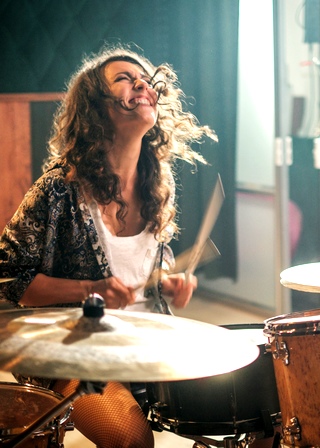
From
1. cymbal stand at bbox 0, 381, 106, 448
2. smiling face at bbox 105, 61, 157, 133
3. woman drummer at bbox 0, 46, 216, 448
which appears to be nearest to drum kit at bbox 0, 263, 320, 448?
cymbal stand at bbox 0, 381, 106, 448

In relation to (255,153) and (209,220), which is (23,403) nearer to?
(209,220)

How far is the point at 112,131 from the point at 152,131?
187 mm

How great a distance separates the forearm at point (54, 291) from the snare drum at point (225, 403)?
0.33 metres

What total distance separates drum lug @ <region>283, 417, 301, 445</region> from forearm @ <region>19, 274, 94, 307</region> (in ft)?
2.04

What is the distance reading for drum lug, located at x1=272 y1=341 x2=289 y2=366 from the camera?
1.73m

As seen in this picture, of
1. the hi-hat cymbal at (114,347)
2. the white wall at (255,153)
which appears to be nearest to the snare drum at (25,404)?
the hi-hat cymbal at (114,347)

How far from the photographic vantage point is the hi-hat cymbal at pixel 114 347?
1.18m

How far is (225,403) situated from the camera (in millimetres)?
1822

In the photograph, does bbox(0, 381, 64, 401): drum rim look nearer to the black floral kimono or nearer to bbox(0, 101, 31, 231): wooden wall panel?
the black floral kimono

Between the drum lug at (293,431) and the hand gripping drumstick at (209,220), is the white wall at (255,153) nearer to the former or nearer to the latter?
the hand gripping drumstick at (209,220)

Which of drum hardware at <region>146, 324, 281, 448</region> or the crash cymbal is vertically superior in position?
the crash cymbal

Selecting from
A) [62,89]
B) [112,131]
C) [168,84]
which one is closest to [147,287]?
[112,131]

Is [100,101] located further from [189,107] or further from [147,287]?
[189,107]

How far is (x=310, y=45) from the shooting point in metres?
3.94
